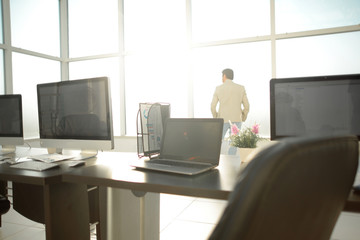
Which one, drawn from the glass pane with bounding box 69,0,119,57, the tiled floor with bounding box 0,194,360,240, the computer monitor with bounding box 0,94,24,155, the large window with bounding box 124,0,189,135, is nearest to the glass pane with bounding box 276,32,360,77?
the large window with bounding box 124,0,189,135

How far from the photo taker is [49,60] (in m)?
5.60

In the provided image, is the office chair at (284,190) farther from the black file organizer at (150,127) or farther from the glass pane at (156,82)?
the glass pane at (156,82)

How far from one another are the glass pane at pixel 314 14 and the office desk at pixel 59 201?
4.21m

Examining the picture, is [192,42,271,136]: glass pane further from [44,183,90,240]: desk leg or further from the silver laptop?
[44,183,90,240]: desk leg

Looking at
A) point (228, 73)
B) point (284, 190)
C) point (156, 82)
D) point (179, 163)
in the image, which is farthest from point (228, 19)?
point (284, 190)

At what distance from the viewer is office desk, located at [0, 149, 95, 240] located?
126cm

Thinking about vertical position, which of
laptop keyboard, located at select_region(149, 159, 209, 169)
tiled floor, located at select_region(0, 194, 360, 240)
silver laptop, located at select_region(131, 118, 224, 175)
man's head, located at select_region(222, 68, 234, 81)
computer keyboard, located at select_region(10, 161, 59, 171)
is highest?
man's head, located at select_region(222, 68, 234, 81)

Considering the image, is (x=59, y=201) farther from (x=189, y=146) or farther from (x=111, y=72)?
(x=111, y=72)

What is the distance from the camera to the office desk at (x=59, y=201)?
1.26 metres

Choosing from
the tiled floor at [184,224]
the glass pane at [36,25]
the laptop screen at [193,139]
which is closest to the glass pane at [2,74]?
the glass pane at [36,25]

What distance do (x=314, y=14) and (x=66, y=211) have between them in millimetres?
4583

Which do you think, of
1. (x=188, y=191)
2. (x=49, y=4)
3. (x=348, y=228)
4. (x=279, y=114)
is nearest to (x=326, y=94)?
(x=279, y=114)

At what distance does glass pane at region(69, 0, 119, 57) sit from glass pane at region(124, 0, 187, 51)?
0.31m

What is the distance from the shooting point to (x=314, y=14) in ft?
14.1
